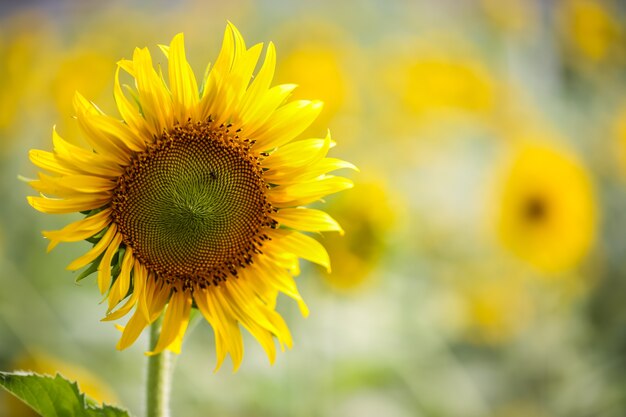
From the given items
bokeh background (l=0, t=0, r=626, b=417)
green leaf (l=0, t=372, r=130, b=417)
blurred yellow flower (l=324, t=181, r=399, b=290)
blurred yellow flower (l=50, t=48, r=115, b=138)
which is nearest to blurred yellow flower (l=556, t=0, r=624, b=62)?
bokeh background (l=0, t=0, r=626, b=417)

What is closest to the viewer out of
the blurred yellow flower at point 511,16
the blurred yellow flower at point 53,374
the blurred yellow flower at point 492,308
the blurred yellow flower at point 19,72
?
the blurred yellow flower at point 53,374

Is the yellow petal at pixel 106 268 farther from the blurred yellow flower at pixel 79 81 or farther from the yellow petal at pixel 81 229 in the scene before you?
the blurred yellow flower at pixel 79 81

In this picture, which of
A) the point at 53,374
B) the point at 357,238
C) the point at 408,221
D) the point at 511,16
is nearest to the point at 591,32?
the point at 511,16

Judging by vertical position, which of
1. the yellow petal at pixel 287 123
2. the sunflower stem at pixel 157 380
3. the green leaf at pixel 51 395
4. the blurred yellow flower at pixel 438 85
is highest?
the blurred yellow flower at pixel 438 85

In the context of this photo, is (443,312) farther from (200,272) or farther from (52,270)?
(200,272)

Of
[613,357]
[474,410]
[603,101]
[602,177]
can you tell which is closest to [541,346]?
[613,357]

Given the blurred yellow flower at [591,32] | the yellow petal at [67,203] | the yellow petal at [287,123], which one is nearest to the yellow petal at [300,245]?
the yellow petal at [287,123]

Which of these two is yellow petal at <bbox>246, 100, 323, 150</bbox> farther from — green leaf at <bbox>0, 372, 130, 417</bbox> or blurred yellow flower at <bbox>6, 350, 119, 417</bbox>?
blurred yellow flower at <bbox>6, 350, 119, 417</bbox>

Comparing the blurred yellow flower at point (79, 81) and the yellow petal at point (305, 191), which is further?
the blurred yellow flower at point (79, 81)
